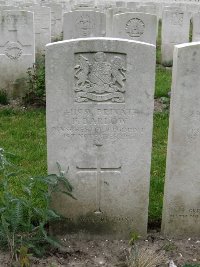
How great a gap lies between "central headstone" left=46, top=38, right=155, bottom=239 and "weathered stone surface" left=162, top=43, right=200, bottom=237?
0.20 m

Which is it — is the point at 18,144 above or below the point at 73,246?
above

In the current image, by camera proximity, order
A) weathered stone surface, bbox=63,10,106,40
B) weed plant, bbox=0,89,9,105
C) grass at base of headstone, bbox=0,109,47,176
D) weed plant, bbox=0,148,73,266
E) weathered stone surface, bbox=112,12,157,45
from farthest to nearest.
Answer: weathered stone surface, bbox=112,12,157,45, weathered stone surface, bbox=63,10,106,40, weed plant, bbox=0,89,9,105, grass at base of headstone, bbox=0,109,47,176, weed plant, bbox=0,148,73,266

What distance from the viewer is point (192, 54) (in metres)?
3.98

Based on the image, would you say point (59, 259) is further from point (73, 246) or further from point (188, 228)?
point (188, 228)

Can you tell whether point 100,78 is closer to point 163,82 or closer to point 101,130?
point 101,130

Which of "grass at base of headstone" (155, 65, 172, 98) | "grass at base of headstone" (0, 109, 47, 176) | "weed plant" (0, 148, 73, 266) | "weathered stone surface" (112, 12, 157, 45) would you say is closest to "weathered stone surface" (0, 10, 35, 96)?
"grass at base of headstone" (0, 109, 47, 176)

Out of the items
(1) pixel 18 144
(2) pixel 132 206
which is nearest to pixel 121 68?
(2) pixel 132 206

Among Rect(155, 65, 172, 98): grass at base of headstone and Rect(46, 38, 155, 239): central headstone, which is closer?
Rect(46, 38, 155, 239): central headstone

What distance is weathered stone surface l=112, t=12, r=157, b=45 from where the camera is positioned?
974 cm

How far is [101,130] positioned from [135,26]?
19.6 ft

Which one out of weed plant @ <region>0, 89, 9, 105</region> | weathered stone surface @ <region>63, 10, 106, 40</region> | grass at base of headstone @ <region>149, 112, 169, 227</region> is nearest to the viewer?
grass at base of headstone @ <region>149, 112, 169, 227</region>

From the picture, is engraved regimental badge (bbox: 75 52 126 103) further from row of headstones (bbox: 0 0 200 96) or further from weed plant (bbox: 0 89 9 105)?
weed plant (bbox: 0 89 9 105)

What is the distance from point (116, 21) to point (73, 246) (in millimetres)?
6375

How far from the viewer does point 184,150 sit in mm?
4270
